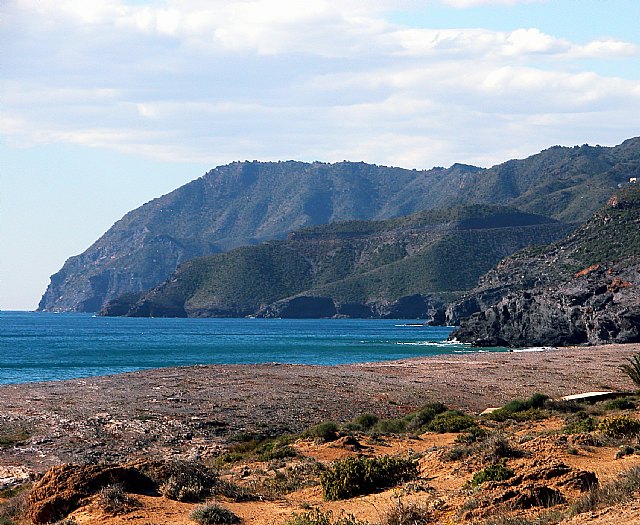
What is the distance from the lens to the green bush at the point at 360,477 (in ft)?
50.7

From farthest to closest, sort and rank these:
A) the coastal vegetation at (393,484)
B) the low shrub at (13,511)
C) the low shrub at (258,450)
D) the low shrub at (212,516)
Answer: the low shrub at (258,450)
the low shrub at (13,511)
the low shrub at (212,516)
the coastal vegetation at (393,484)

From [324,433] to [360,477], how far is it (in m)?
8.02

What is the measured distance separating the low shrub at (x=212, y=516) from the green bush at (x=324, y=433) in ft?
31.2

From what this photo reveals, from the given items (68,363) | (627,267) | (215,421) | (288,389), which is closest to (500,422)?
(215,421)

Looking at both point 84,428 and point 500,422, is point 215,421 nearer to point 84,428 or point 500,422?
point 84,428

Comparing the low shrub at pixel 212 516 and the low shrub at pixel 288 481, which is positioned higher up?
the low shrub at pixel 212 516

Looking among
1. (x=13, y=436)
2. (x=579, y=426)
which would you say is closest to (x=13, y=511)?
(x=13, y=436)

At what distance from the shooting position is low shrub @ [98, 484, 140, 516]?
14320 millimetres

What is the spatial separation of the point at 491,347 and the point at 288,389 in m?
62.5

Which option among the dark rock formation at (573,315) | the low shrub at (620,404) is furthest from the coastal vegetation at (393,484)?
the dark rock formation at (573,315)

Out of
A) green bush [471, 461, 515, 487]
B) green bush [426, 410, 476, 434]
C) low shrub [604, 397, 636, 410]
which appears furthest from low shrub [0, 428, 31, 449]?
low shrub [604, 397, 636, 410]

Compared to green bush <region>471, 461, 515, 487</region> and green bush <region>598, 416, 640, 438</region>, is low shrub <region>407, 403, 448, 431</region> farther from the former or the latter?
green bush <region>471, 461, 515, 487</region>

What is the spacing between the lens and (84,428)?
25.4m

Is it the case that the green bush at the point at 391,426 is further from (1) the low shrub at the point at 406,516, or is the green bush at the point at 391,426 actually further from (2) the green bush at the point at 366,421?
(1) the low shrub at the point at 406,516
